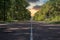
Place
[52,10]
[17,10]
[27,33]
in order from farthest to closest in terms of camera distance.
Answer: [17,10]
[52,10]
[27,33]

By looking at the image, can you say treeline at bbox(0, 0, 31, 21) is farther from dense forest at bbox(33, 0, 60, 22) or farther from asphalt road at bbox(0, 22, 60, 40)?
asphalt road at bbox(0, 22, 60, 40)

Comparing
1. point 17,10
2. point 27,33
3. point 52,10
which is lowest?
point 27,33

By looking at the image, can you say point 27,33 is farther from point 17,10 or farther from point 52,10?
point 17,10

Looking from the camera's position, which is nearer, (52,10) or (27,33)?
(27,33)

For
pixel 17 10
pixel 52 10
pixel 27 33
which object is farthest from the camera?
pixel 17 10

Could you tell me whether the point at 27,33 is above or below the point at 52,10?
below

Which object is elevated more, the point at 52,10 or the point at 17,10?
the point at 17,10

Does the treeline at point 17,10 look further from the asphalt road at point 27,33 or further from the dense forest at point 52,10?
the asphalt road at point 27,33

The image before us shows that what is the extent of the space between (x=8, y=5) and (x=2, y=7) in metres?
2.15

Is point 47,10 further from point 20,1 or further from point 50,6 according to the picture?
point 20,1

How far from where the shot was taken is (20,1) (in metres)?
66.6

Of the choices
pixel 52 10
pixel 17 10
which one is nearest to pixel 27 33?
pixel 52 10

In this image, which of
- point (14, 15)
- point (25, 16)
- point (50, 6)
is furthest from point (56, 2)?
point (25, 16)

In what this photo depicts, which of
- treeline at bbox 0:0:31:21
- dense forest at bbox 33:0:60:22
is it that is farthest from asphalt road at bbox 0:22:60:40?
→ treeline at bbox 0:0:31:21
